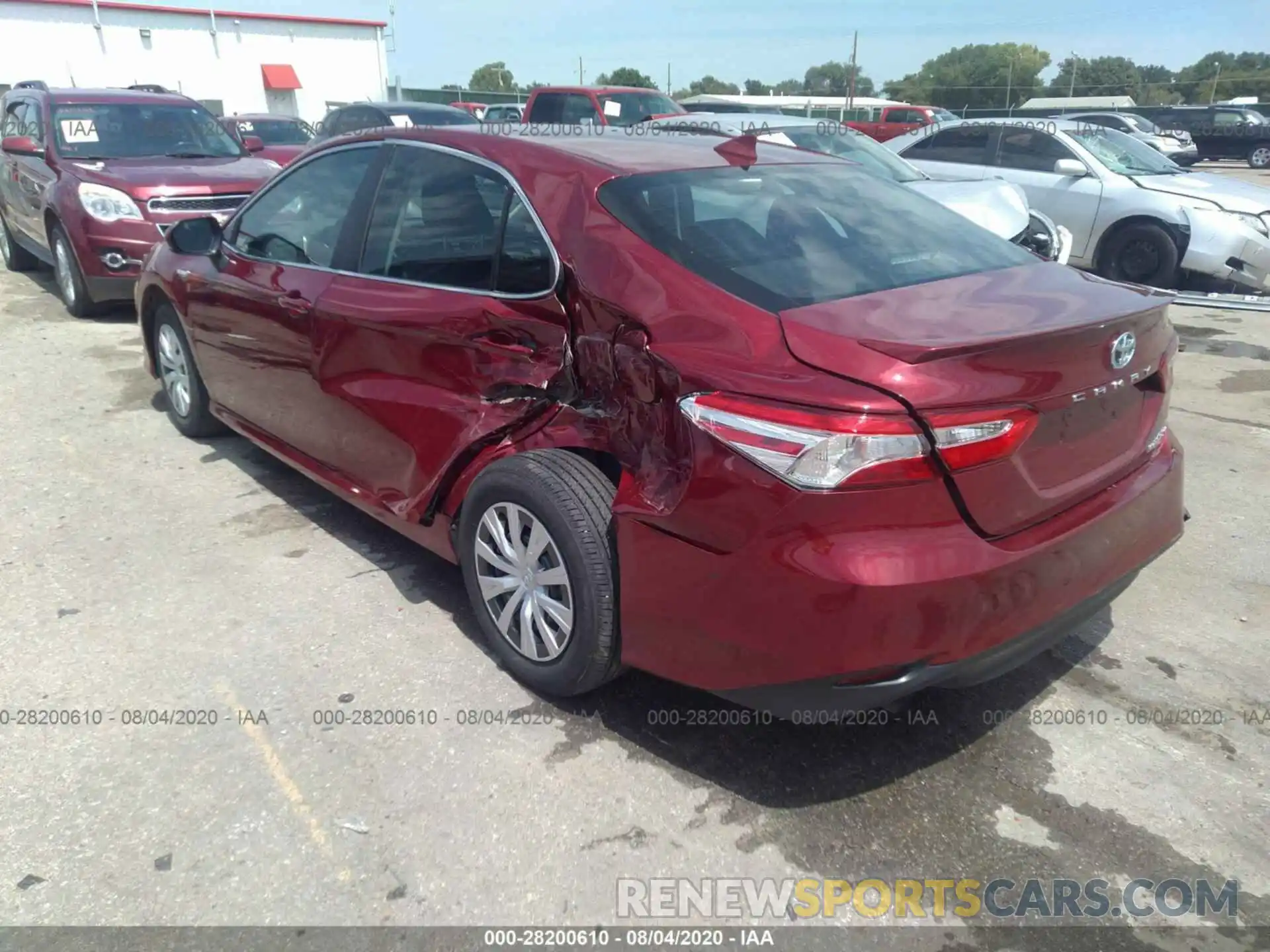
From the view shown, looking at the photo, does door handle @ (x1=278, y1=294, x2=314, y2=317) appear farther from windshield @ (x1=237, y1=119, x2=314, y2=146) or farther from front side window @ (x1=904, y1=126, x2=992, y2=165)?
windshield @ (x1=237, y1=119, x2=314, y2=146)

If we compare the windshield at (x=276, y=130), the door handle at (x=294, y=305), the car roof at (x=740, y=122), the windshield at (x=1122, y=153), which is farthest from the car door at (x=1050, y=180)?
the windshield at (x=276, y=130)

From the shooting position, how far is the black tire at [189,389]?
5.00 metres

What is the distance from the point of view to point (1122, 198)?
938 centimetres

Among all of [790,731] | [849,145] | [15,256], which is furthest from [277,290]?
[15,256]

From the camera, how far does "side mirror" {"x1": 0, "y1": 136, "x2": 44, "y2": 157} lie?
27.1 feet

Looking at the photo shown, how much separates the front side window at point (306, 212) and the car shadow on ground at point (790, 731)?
1.66 m

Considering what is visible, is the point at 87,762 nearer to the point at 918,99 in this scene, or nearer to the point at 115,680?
the point at 115,680

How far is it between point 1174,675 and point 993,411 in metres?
1.54

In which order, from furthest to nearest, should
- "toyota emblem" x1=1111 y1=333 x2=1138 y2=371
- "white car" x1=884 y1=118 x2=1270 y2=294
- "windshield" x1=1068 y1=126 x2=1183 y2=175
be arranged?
1. "windshield" x1=1068 y1=126 x2=1183 y2=175
2. "white car" x1=884 y1=118 x2=1270 y2=294
3. "toyota emblem" x1=1111 y1=333 x2=1138 y2=371

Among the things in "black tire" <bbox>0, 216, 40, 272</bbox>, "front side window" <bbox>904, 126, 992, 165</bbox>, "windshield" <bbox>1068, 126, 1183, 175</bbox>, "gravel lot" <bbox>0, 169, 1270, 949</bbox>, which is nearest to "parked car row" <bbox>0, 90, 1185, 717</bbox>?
"gravel lot" <bbox>0, 169, 1270, 949</bbox>

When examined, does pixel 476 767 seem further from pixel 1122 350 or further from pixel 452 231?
pixel 1122 350

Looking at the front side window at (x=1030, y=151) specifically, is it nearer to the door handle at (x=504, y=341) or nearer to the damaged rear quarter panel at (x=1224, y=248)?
the damaged rear quarter panel at (x=1224, y=248)

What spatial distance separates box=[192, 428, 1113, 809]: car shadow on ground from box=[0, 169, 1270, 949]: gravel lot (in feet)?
0.04

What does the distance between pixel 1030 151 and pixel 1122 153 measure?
891mm
